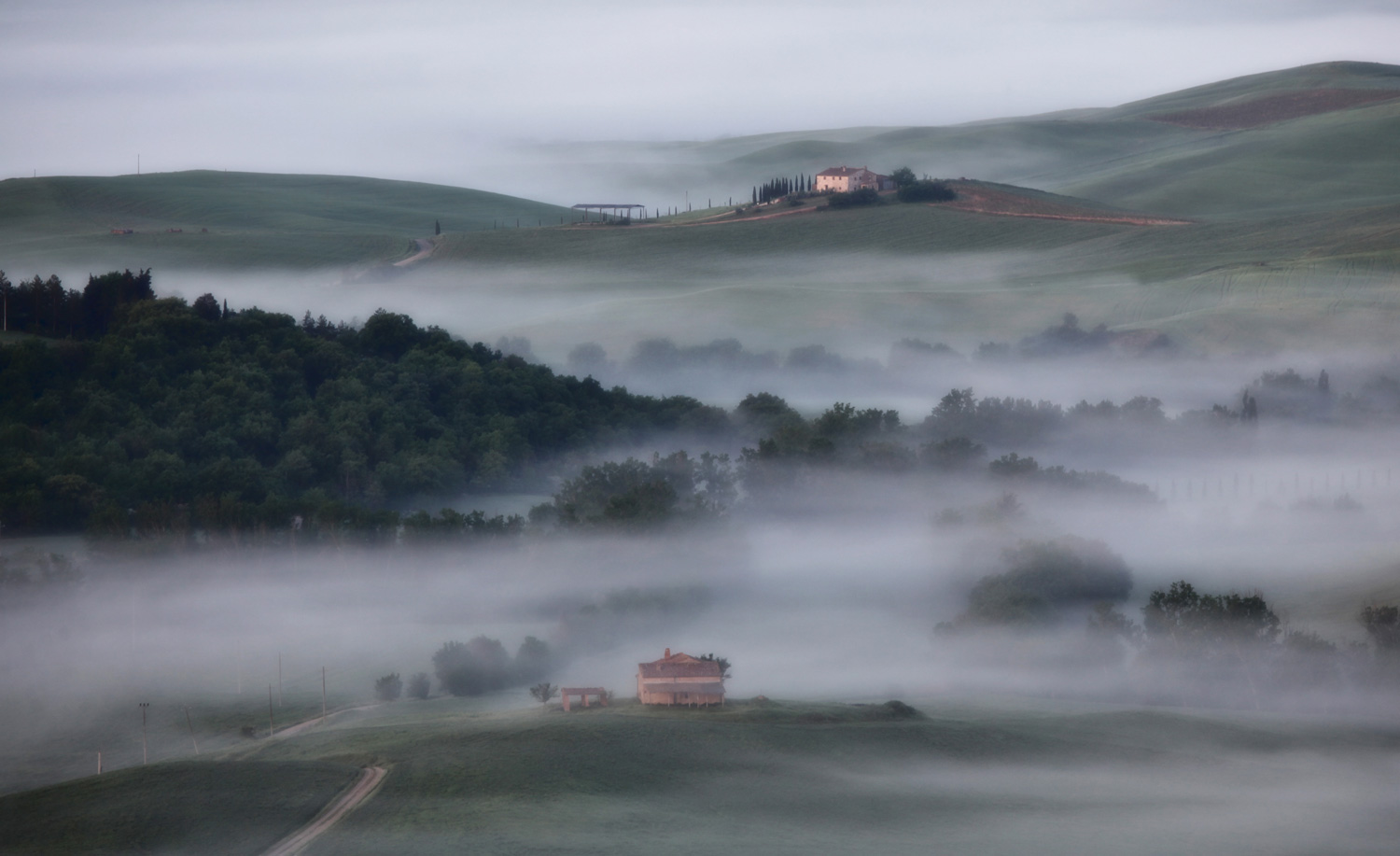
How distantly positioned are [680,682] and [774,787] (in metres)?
8.82

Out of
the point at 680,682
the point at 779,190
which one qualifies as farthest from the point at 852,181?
the point at 680,682

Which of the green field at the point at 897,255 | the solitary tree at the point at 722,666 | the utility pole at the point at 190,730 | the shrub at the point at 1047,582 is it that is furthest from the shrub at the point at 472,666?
the green field at the point at 897,255

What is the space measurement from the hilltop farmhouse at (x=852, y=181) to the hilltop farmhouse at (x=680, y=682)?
4461 inches

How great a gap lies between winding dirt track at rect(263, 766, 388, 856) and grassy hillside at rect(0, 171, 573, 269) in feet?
358

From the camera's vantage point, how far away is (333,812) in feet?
93.2

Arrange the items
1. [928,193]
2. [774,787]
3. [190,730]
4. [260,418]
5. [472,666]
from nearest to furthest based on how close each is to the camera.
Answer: [774,787] < [190,730] < [472,666] < [260,418] < [928,193]

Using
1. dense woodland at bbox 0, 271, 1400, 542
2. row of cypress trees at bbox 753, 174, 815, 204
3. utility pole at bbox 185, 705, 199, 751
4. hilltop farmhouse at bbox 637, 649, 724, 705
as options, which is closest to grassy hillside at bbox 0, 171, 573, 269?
row of cypress trees at bbox 753, 174, 815, 204

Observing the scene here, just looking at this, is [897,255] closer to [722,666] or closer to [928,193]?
[928,193]

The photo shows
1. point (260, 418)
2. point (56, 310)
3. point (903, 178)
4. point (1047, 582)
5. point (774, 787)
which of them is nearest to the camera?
point (774, 787)

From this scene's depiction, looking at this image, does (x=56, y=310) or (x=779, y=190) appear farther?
(x=779, y=190)

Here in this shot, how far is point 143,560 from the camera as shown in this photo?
55.3 metres

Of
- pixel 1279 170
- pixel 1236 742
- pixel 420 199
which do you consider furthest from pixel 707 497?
pixel 420 199

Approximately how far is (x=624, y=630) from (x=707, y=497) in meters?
18.0

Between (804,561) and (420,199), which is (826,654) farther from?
(420,199)
